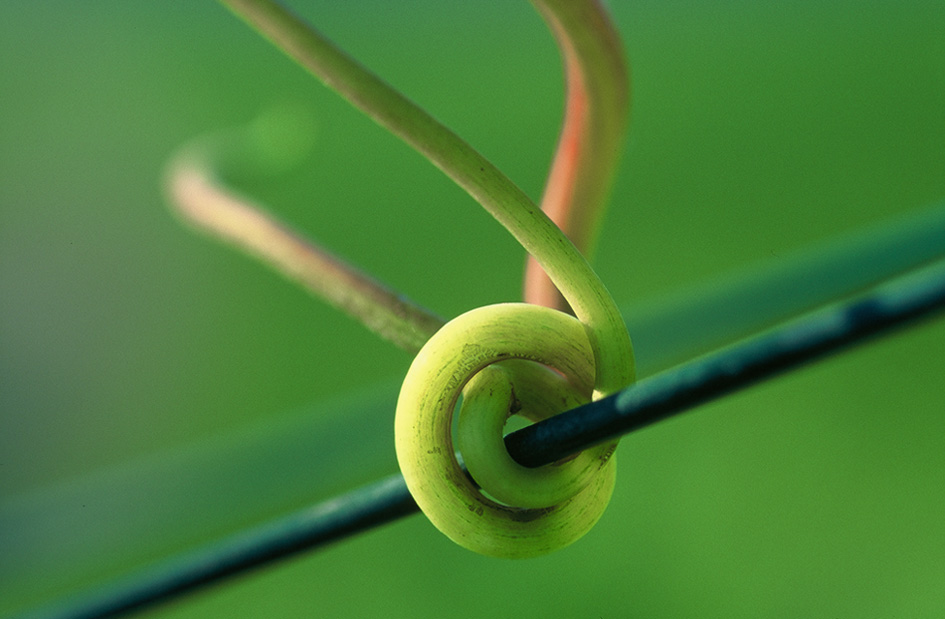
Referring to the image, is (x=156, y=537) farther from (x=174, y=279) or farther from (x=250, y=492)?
(x=174, y=279)

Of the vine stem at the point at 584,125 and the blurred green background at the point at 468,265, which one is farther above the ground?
the blurred green background at the point at 468,265

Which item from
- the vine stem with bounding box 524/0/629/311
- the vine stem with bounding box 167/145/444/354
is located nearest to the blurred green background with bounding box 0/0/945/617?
the vine stem with bounding box 167/145/444/354

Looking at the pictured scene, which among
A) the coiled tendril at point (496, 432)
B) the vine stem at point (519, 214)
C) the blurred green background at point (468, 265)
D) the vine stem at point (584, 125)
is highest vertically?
the blurred green background at point (468, 265)

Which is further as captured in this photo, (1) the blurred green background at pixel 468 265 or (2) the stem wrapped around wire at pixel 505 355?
(1) the blurred green background at pixel 468 265

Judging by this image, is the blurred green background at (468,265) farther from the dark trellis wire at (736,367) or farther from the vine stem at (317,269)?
the dark trellis wire at (736,367)

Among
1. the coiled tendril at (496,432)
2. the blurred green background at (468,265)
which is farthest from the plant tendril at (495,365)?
the blurred green background at (468,265)

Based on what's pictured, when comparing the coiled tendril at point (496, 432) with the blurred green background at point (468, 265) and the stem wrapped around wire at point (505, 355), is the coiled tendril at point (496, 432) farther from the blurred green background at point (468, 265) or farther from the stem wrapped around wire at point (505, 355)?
the blurred green background at point (468, 265)
